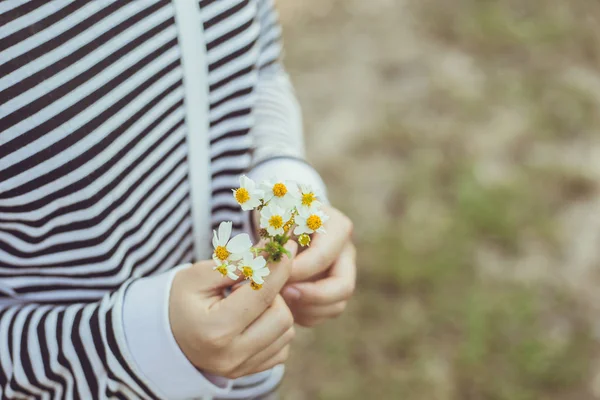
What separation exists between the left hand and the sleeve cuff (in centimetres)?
13

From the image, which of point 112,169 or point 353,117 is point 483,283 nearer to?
point 353,117

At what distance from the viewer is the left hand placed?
654 millimetres

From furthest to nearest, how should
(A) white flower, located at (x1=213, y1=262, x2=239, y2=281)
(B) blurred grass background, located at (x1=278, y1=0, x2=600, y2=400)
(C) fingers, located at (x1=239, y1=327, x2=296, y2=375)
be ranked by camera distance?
(B) blurred grass background, located at (x1=278, y1=0, x2=600, y2=400) → (C) fingers, located at (x1=239, y1=327, x2=296, y2=375) → (A) white flower, located at (x1=213, y1=262, x2=239, y2=281)

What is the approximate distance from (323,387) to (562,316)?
2.12 ft

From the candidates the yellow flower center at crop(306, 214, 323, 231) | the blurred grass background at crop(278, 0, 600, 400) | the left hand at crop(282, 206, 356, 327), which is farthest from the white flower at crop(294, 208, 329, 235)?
the blurred grass background at crop(278, 0, 600, 400)

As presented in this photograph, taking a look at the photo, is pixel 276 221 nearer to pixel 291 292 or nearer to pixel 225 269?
pixel 225 269

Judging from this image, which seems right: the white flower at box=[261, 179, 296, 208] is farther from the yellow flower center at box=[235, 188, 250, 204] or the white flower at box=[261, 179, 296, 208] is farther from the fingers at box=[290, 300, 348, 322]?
A: the fingers at box=[290, 300, 348, 322]

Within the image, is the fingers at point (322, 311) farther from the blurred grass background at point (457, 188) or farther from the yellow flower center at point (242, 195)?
the blurred grass background at point (457, 188)

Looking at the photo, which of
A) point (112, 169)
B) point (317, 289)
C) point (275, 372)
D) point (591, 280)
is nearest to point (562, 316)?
point (591, 280)

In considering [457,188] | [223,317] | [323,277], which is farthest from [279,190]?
[457,188]

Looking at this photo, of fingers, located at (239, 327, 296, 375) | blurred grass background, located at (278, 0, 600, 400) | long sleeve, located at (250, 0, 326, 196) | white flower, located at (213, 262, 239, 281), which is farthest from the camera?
blurred grass background, located at (278, 0, 600, 400)

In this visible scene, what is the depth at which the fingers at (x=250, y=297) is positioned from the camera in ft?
1.80

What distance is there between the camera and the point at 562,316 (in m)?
1.68

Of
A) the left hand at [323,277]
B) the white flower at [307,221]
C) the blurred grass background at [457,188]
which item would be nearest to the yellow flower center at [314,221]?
the white flower at [307,221]
